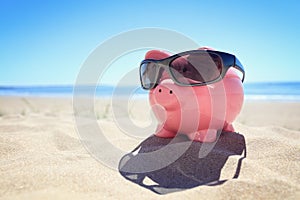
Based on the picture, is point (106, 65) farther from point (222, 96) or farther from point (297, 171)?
point (297, 171)

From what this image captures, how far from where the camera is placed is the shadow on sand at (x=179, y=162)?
1.42 metres

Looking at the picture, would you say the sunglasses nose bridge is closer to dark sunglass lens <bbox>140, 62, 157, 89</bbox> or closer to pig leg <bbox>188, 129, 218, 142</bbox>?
dark sunglass lens <bbox>140, 62, 157, 89</bbox>

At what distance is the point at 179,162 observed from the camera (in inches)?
65.5

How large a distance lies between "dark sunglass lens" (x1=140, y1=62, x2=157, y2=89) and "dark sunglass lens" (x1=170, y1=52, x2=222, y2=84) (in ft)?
0.74

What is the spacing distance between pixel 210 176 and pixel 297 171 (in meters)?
0.55

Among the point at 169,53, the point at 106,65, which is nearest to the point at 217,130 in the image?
the point at 169,53

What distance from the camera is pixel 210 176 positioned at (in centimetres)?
148

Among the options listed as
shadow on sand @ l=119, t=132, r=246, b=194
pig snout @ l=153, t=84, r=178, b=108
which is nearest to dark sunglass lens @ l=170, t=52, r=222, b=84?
pig snout @ l=153, t=84, r=178, b=108

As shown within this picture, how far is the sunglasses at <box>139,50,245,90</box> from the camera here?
1.77m

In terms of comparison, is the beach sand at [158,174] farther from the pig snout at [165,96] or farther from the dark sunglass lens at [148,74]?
the dark sunglass lens at [148,74]

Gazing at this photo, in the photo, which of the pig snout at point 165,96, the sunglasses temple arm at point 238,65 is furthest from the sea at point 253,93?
the sunglasses temple arm at point 238,65

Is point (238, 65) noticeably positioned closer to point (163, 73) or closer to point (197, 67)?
point (197, 67)

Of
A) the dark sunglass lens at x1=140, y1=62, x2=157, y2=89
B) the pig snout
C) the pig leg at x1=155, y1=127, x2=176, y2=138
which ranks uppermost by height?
the dark sunglass lens at x1=140, y1=62, x2=157, y2=89

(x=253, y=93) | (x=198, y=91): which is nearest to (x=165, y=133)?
(x=198, y=91)
